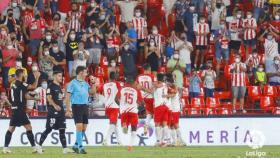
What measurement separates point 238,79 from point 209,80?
107cm

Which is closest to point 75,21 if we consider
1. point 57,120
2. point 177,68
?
point 177,68

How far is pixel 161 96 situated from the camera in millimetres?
33750

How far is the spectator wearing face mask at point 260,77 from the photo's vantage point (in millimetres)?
41562

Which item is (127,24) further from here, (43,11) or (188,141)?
(188,141)

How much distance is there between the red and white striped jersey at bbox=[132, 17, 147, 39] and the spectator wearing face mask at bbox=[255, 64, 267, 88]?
4.63m

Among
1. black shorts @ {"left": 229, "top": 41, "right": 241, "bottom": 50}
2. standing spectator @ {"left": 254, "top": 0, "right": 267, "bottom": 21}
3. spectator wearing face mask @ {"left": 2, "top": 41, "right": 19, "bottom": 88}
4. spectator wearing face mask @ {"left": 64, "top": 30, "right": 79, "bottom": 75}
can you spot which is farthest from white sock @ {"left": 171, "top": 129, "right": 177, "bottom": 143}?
standing spectator @ {"left": 254, "top": 0, "right": 267, "bottom": 21}

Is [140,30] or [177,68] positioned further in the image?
[140,30]

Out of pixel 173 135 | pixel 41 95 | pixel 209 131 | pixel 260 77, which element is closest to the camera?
pixel 173 135

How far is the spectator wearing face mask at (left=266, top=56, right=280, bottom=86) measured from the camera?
41906 mm

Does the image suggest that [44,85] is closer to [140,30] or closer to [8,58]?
[8,58]

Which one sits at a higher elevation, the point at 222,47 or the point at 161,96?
the point at 222,47

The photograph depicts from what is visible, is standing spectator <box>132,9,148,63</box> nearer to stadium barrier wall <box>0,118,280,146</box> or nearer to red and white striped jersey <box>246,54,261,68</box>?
red and white striped jersey <box>246,54,261,68</box>

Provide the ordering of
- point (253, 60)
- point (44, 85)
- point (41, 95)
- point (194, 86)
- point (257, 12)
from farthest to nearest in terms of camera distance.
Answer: point (257, 12) → point (253, 60) → point (194, 86) → point (44, 85) → point (41, 95)

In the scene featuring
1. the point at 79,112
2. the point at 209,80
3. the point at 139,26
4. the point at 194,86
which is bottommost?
the point at 79,112
